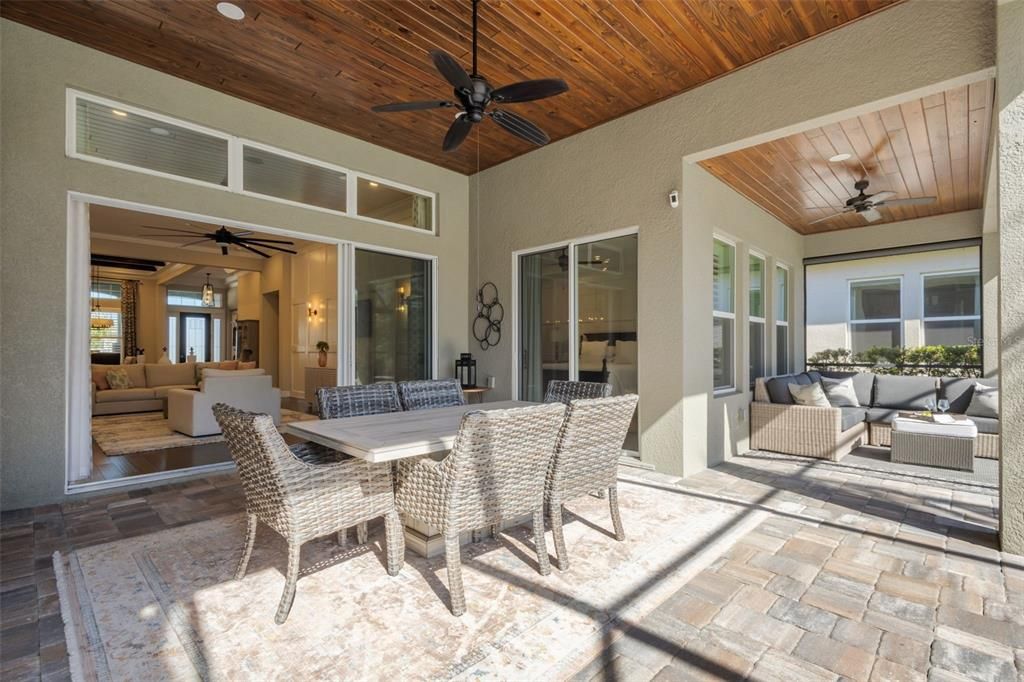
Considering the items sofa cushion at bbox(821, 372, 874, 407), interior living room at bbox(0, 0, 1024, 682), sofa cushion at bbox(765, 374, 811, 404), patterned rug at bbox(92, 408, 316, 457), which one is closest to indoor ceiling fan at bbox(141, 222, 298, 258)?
interior living room at bbox(0, 0, 1024, 682)

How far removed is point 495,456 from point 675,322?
2.68m

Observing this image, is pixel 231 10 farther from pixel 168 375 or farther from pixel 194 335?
pixel 194 335

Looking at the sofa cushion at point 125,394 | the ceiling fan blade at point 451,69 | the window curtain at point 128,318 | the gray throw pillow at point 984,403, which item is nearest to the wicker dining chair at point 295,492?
the ceiling fan blade at point 451,69

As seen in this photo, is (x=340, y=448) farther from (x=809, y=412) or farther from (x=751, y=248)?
(x=751, y=248)

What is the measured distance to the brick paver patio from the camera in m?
1.77

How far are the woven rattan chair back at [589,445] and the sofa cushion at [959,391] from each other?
5204 millimetres

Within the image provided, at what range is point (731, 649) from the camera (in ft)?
6.06

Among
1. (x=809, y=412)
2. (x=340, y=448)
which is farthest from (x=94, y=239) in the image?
(x=809, y=412)

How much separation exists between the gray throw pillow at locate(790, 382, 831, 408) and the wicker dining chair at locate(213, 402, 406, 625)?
4702 mm

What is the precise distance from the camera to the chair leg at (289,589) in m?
2.02

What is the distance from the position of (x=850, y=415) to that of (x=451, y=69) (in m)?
5.36

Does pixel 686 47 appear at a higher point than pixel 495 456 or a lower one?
higher

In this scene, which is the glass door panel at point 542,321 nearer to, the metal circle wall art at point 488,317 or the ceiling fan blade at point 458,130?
the metal circle wall art at point 488,317

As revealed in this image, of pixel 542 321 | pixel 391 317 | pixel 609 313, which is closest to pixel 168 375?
pixel 391 317
